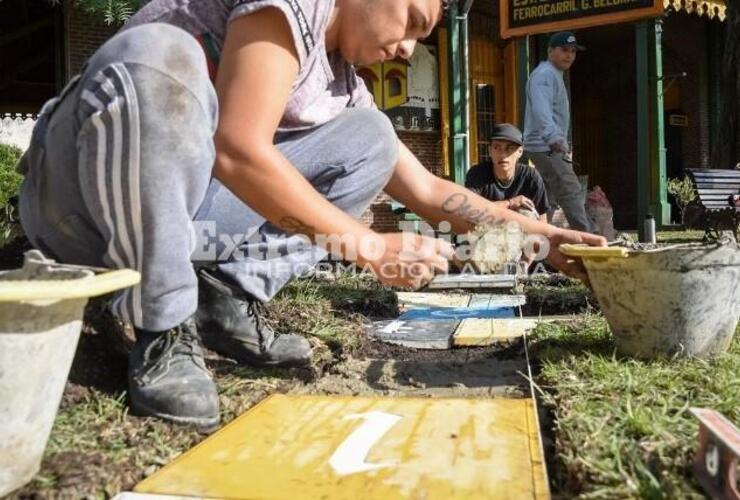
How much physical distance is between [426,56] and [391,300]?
24.7 feet

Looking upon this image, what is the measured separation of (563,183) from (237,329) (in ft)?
14.7

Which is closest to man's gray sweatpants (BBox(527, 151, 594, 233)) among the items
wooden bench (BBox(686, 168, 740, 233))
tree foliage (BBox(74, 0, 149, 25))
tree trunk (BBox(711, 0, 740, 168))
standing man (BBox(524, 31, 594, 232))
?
standing man (BBox(524, 31, 594, 232))

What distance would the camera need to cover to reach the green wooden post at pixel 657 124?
380 inches

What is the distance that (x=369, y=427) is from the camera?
1.47 meters

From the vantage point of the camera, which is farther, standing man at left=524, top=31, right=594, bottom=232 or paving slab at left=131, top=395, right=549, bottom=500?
standing man at left=524, top=31, right=594, bottom=232

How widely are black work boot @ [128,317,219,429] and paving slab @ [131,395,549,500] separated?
0.08m

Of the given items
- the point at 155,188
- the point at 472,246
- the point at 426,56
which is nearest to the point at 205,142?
the point at 155,188

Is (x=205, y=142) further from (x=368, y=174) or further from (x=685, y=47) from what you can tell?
(x=685, y=47)

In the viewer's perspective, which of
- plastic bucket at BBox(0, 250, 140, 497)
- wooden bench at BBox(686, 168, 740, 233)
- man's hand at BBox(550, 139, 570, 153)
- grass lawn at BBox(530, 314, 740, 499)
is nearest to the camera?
plastic bucket at BBox(0, 250, 140, 497)

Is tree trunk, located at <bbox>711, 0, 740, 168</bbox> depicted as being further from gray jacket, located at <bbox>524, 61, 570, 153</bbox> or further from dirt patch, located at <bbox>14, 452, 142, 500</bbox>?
dirt patch, located at <bbox>14, 452, 142, 500</bbox>

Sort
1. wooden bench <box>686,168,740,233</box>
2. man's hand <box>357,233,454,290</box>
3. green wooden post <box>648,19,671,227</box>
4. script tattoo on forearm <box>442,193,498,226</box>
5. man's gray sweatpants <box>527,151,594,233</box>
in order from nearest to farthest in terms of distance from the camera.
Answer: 1. man's hand <box>357,233,454,290</box>
2. script tattoo on forearm <box>442,193,498,226</box>
3. man's gray sweatpants <box>527,151,594,233</box>
4. wooden bench <box>686,168,740,233</box>
5. green wooden post <box>648,19,671,227</box>

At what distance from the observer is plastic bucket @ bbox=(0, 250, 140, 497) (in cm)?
95

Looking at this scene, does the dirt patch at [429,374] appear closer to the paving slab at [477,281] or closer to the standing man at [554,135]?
the paving slab at [477,281]

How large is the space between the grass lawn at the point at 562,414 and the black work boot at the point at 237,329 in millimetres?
47
